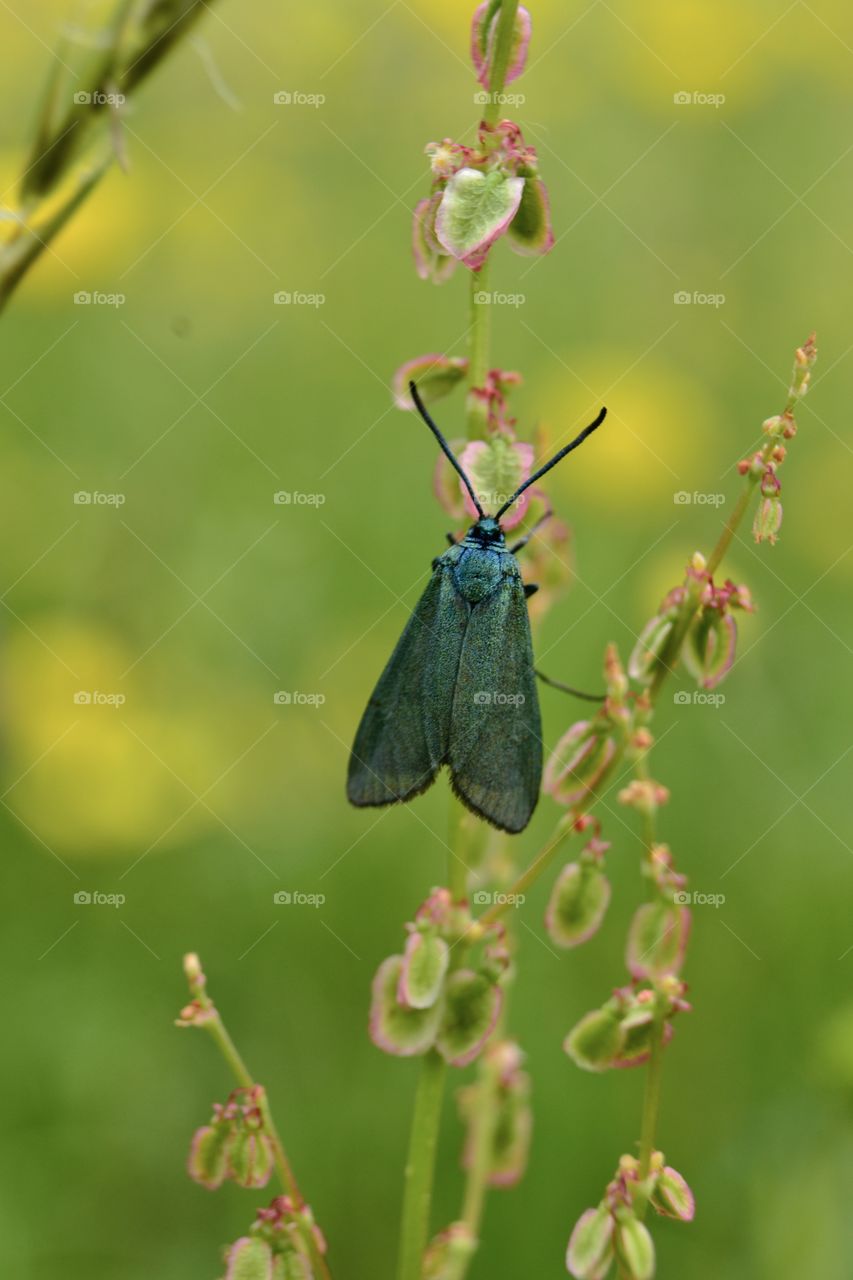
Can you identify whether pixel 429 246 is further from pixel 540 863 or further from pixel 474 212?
pixel 540 863

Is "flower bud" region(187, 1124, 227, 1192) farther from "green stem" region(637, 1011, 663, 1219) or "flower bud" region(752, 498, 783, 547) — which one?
"flower bud" region(752, 498, 783, 547)

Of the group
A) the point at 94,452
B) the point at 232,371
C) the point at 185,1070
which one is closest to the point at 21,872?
the point at 185,1070

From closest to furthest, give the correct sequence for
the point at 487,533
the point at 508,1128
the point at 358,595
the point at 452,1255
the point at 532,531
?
the point at 452,1255, the point at 508,1128, the point at 532,531, the point at 487,533, the point at 358,595

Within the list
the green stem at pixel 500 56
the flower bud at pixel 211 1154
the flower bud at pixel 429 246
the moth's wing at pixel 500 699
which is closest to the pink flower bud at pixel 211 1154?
the flower bud at pixel 211 1154

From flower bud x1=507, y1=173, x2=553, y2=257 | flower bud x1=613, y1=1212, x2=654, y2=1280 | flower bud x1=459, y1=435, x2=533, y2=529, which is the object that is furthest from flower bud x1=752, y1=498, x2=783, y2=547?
flower bud x1=613, y1=1212, x2=654, y2=1280

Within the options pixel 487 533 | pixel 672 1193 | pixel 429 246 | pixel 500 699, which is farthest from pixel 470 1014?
pixel 429 246

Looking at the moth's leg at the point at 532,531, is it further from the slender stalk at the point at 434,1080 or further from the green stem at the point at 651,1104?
the green stem at the point at 651,1104

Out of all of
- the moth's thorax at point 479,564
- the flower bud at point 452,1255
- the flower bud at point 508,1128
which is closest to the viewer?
the flower bud at point 452,1255

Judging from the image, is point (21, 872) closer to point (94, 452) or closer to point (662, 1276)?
point (94, 452)
